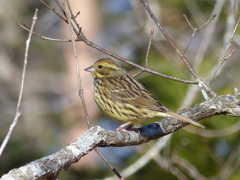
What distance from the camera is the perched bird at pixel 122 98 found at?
17.3ft

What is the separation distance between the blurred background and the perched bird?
138 cm

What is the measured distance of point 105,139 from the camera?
153 inches

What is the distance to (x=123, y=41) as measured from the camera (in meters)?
11.5

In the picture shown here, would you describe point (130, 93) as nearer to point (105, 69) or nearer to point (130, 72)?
point (105, 69)

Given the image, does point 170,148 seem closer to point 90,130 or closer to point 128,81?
point 128,81

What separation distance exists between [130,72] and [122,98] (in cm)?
388

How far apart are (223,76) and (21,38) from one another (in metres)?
5.96

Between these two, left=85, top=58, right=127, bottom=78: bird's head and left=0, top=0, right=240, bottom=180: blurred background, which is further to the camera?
left=0, top=0, right=240, bottom=180: blurred background

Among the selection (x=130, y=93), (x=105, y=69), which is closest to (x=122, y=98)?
(x=130, y=93)

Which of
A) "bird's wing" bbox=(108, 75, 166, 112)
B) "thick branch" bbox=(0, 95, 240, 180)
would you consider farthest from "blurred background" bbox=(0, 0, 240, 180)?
"thick branch" bbox=(0, 95, 240, 180)

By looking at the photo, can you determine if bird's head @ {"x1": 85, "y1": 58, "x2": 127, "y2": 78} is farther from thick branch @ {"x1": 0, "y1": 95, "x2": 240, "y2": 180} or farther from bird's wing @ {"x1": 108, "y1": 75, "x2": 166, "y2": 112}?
thick branch @ {"x1": 0, "y1": 95, "x2": 240, "y2": 180}

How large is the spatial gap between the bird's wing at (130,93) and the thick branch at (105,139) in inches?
21.2

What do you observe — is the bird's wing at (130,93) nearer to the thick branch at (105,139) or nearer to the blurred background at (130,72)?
the thick branch at (105,139)

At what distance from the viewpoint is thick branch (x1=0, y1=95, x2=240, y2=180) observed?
3.09 m
